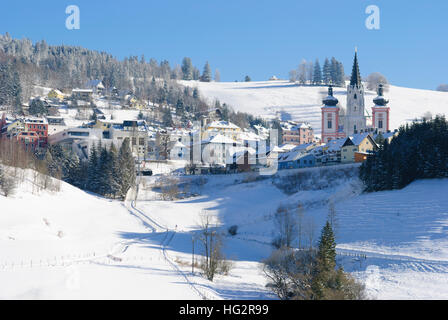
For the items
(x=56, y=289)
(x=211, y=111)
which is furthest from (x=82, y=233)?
(x=211, y=111)

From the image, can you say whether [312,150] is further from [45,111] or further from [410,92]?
[410,92]

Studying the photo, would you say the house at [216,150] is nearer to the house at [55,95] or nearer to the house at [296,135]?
the house at [296,135]

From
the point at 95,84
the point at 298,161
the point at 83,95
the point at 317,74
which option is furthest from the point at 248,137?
the point at 317,74

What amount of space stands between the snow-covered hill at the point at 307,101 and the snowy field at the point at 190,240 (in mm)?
89905

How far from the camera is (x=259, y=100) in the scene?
603 ft

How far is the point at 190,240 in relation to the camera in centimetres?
5150

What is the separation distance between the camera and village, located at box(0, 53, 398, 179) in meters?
82.7

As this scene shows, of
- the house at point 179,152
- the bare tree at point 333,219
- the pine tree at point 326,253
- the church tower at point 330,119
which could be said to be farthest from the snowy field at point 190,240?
the church tower at point 330,119

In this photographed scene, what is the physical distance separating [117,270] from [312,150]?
5265cm

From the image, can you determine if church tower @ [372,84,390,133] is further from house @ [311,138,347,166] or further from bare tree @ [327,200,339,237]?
bare tree @ [327,200,339,237]

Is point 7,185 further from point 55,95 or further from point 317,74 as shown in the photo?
point 317,74

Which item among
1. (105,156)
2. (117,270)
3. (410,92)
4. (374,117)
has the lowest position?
(117,270)

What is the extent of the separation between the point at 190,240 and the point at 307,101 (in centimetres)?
13118
